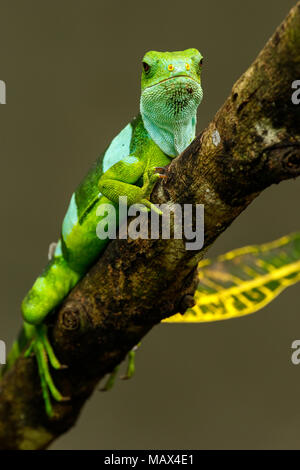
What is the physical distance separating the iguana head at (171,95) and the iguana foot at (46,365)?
83cm

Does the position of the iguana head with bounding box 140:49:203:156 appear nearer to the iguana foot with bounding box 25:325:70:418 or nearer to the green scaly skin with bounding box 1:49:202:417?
the green scaly skin with bounding box 1:49:202:417

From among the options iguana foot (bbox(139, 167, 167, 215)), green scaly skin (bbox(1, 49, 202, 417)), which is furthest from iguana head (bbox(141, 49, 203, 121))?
iguana foot (bbox(139, 167, 167, 215))

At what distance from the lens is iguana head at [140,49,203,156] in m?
1.75

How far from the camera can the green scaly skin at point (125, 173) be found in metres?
1.76

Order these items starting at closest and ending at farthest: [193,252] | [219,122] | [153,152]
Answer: [219,122] < [193,252] < [153,152]

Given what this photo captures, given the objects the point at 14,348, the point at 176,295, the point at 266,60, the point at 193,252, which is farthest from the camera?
the point at 14,348


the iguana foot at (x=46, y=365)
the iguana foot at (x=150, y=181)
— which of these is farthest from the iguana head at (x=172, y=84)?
the iguana foot at (x=46, y=365)

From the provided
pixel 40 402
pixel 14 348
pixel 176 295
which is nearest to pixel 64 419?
pixel 40 402

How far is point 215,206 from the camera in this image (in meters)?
1.39

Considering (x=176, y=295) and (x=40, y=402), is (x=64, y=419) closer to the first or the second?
(x=40, y=402)

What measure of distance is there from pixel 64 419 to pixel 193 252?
3.30ft

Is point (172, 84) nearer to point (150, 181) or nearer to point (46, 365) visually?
point (150, 181)

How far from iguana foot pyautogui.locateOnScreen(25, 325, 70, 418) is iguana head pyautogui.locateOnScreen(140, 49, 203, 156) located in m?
0.83

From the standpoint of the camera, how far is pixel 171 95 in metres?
1.76
